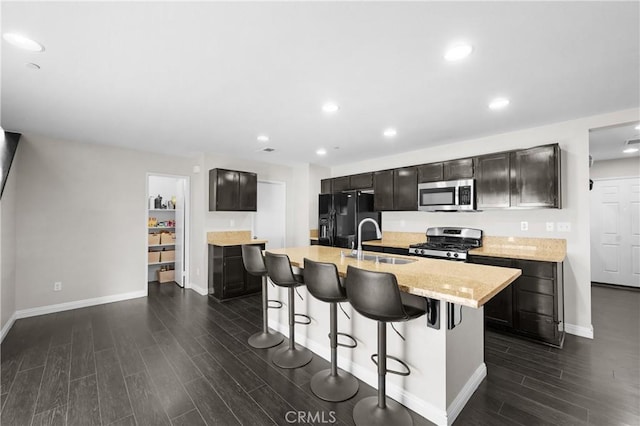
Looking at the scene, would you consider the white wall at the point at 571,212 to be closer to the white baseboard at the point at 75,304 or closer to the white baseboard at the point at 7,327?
the white baseboard at the point at 75,304

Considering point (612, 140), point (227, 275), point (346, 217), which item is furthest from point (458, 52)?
point (227, 275)

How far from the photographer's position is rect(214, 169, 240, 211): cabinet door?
468cm

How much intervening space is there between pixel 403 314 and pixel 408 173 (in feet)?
10.7

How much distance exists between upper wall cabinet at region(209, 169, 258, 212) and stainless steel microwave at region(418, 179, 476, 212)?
295 cm

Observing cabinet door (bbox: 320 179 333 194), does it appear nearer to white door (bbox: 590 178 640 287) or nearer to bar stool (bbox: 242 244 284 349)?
bar stool (bbox: 242 244 284 349)

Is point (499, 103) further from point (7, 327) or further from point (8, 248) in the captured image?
point (7, 327)

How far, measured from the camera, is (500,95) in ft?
8.29

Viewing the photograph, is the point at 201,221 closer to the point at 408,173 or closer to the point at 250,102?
the point at 250,102

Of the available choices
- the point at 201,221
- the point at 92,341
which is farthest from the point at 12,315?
the point at 201,221

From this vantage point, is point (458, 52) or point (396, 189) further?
point (396, 189)

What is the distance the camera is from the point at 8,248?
3.28 meters

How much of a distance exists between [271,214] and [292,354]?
143 inches

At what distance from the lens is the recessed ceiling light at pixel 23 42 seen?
5.53 ft

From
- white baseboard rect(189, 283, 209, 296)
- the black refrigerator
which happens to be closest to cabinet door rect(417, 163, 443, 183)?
the black refrigerator
